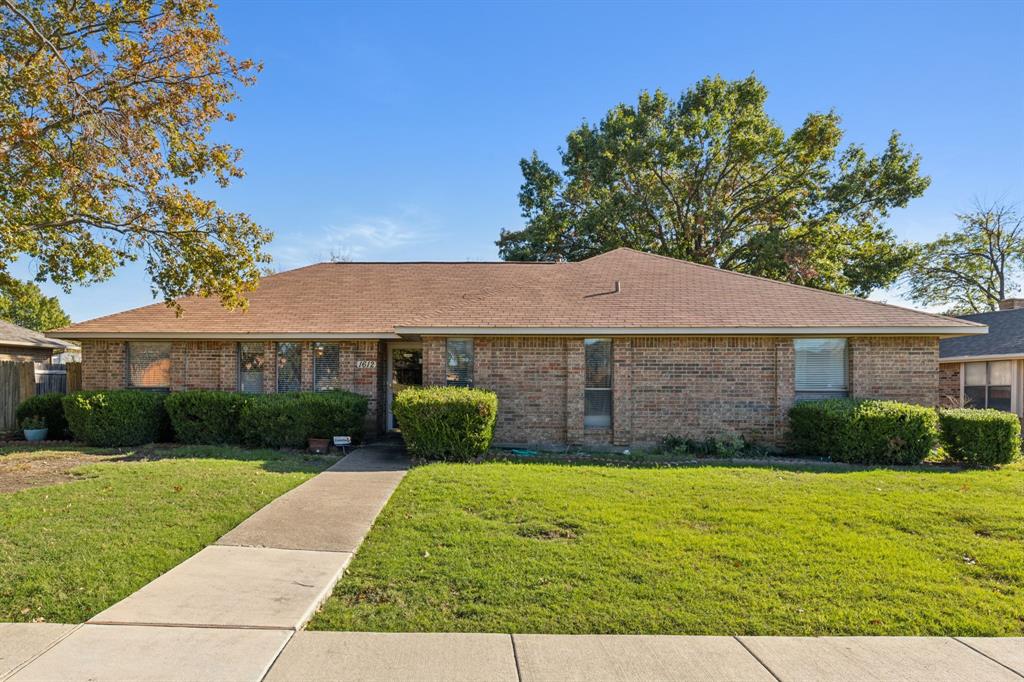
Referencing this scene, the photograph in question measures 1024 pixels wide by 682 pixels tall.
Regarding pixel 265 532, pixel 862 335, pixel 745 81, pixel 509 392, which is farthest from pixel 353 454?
pixel 745 81

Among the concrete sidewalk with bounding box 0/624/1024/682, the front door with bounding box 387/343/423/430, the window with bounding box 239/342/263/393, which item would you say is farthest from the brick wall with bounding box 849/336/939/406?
the window with bounding box 239/342/263/393

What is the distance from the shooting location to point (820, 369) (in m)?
11.5

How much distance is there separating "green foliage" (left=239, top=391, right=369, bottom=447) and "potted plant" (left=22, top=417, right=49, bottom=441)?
5142mm

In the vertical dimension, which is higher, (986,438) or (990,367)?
(990,367)

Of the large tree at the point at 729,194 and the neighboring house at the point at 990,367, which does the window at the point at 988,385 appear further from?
the large tree at the point at 729,194

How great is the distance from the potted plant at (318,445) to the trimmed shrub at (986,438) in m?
11.6

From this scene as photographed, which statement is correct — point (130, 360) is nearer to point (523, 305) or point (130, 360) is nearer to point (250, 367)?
point (250, 367)

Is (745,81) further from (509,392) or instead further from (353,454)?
(353,454)

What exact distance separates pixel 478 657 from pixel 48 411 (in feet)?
45.8

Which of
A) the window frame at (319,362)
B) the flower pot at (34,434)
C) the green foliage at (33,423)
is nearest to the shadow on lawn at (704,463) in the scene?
the window frame at (319,362)

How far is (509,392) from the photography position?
11.6 meters

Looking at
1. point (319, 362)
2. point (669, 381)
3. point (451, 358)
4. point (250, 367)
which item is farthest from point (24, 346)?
point (669, 381)

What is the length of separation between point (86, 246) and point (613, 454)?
442 inches

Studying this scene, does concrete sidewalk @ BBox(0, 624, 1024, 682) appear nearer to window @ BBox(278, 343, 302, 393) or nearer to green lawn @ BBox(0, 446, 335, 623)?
green lawn @ BBox(0, 446, 335, 623)
